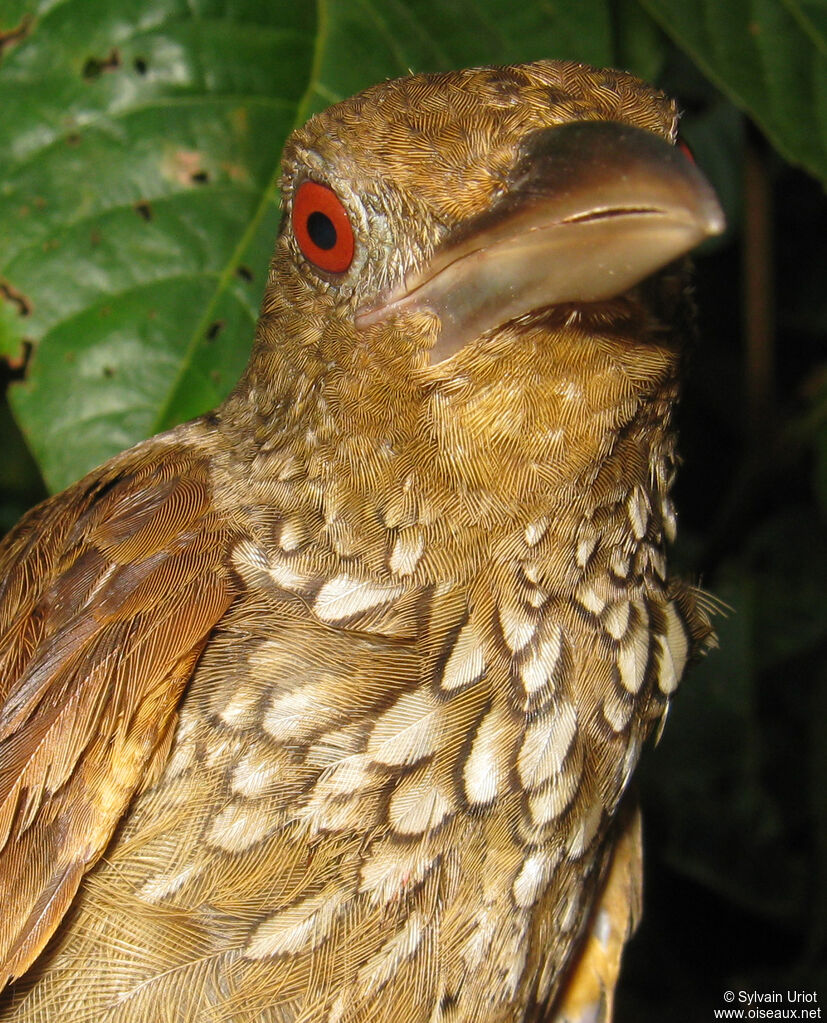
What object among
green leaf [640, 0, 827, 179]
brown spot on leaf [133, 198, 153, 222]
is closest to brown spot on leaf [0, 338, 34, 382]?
brown spot on leaf [133, 198, 153, 222]

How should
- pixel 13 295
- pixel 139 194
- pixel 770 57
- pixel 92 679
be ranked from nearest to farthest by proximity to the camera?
pixel 92 679
pixel 13 295
pixel 139 194
pixel 770 57

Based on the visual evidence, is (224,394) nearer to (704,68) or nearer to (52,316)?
(52,316)

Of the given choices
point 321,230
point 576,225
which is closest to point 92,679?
point 321,230

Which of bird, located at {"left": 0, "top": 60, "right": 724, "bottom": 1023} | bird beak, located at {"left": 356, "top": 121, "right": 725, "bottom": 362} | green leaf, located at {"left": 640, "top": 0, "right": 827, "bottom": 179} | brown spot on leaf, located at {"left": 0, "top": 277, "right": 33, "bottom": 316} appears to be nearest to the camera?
bird beak, located at {"left": 356, "top": 121, "right": 725, "bottom": 362}

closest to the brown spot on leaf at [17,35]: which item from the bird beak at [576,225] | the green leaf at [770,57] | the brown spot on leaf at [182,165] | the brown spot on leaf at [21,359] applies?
the brown spot on leaf at [182,165]

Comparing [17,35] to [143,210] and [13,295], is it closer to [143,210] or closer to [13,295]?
[143,210]

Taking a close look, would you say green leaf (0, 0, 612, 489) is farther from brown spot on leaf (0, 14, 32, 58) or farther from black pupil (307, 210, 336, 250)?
black pupil (307, 210, 336, 250)
